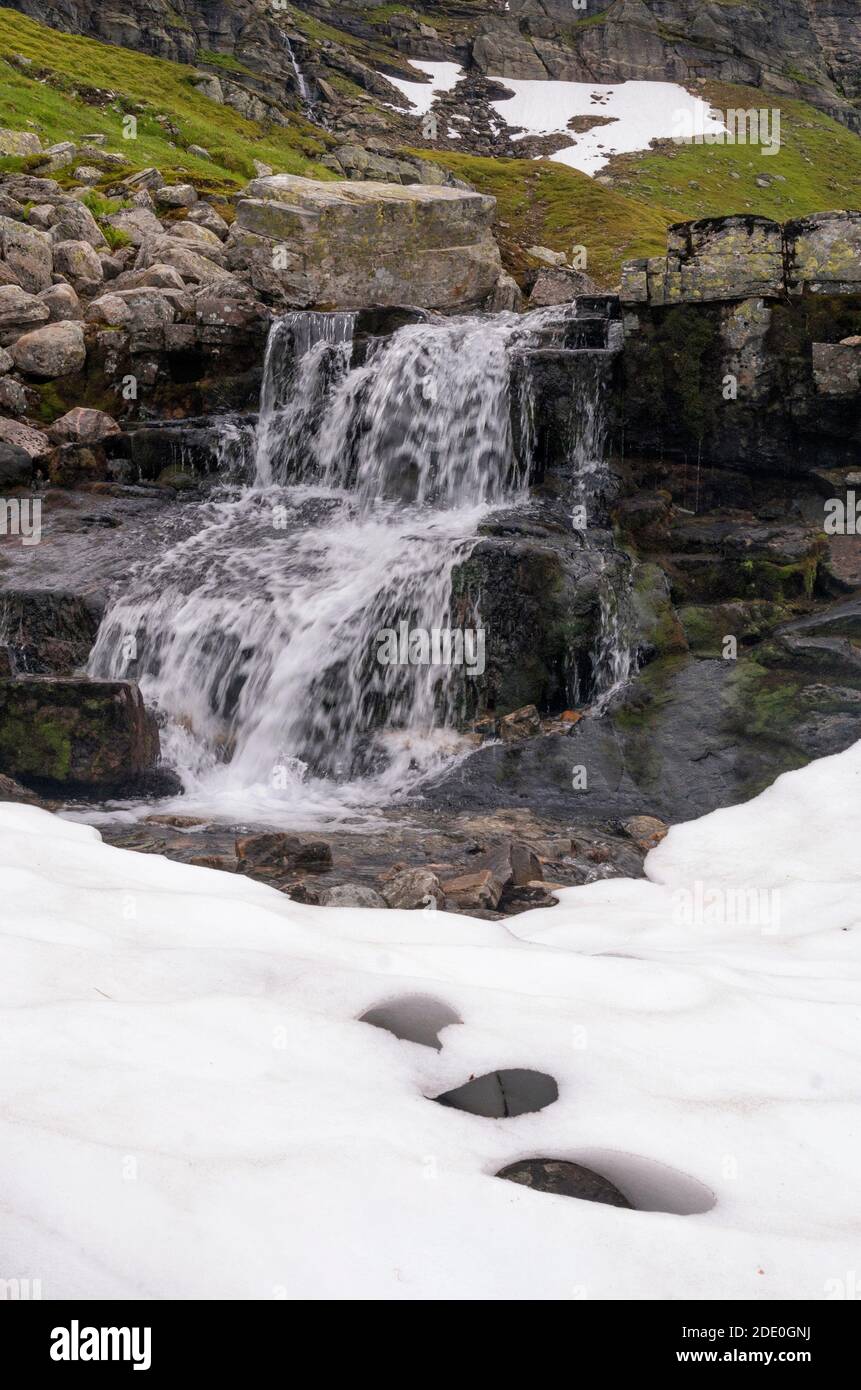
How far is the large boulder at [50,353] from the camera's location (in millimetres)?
18875

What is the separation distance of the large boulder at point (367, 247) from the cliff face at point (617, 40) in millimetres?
70352

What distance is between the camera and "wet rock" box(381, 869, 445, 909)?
6703mm

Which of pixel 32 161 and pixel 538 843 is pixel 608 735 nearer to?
pixel 538 843

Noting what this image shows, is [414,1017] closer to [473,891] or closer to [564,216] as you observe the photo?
[473,891]

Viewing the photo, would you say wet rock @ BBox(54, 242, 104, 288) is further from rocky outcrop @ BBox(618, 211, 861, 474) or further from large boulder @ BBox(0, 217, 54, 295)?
rocky outcrop @ BBox(618, 211, 861, 474)

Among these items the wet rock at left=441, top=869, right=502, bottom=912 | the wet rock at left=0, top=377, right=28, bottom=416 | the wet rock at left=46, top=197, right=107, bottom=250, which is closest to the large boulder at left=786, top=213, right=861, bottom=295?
the wet rock at left=441, top=869, right=502, bottom=912

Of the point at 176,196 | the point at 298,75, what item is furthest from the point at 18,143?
the point at 298,75

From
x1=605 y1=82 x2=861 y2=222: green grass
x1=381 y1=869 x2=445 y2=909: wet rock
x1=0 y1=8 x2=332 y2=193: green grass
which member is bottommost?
x1=381 y1=869 x2=445 y2=909: wet rock

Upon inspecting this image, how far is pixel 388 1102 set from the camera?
3477 millimetres

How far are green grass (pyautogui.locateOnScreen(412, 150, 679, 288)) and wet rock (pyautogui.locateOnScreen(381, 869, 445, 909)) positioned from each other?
26.8m

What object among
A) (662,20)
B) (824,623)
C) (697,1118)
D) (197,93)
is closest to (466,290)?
(824,623)

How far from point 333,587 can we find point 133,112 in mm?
41492
